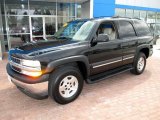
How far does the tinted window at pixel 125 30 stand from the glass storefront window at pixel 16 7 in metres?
8.47

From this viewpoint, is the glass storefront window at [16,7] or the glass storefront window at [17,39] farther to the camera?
A: the glass storefront window at [17,39]

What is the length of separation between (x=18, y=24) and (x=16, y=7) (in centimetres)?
114

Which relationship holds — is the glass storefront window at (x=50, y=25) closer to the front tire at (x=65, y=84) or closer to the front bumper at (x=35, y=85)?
the front tire at (x=65, y=84)

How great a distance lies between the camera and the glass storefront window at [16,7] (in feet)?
36.7

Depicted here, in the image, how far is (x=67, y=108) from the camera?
371cm

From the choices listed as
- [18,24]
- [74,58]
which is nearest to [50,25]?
[18,24]

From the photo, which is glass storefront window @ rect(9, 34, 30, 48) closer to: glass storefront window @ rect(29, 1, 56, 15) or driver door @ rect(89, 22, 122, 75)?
glass storefront window @ rect(29, 1, 56, 15)

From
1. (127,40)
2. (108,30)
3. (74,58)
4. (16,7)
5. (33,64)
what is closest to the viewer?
(33,64)

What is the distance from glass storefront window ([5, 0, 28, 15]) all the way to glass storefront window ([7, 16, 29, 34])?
0.33m

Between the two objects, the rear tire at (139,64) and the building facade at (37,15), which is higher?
the building facade at (37,15)

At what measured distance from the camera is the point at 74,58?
3715 millimetres

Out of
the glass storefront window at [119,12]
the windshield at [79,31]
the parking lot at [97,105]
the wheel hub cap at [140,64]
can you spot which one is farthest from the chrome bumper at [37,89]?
the glass storefront window at [119,12]

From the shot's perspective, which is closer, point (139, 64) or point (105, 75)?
point (105, 75)

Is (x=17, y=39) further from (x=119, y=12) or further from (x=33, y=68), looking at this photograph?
(x=119, y=12)
